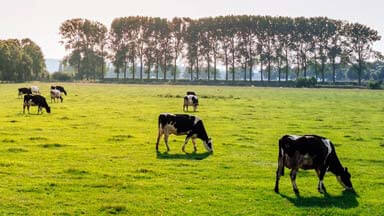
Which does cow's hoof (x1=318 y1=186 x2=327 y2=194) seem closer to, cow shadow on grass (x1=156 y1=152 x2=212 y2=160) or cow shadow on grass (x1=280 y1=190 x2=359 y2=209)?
cow shadow on grass (x1=280 y1=190 x2=359 y2=209)

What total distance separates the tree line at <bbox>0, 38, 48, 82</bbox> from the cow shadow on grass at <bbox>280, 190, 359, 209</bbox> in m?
117

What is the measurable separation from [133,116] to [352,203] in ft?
79.1

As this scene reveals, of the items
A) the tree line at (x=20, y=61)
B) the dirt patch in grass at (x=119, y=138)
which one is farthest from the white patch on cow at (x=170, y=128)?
the tree line at (x=20, y=61)

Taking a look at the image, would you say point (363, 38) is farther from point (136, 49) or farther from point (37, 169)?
point (37, 169)

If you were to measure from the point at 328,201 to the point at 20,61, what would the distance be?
120211mm

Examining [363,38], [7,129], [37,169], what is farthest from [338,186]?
[363,38]

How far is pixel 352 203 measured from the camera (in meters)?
13.3

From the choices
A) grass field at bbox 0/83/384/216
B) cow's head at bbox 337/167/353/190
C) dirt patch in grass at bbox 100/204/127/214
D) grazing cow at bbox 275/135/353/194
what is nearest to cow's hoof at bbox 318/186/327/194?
grazing cow at bbox 275/135/353/194

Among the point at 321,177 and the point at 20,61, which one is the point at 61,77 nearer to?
the point at 20,61

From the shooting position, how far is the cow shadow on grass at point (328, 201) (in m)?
13.0

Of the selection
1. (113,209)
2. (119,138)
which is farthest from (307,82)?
(113,209)

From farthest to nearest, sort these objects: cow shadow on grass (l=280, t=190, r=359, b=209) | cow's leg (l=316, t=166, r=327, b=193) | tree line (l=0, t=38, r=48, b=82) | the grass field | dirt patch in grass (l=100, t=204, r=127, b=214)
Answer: tree line (l=0, t=38, r=48, b=82) < cow's leg (l=316, t=166, r=327, b=193) < cow shadow on grass (l=280, t=190, r=359, b=209) < the grass field < dirt patch in grass (l=100, t=204, r=127, b=214)

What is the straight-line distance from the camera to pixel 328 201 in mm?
13328

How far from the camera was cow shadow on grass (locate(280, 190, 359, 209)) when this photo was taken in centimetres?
1298
